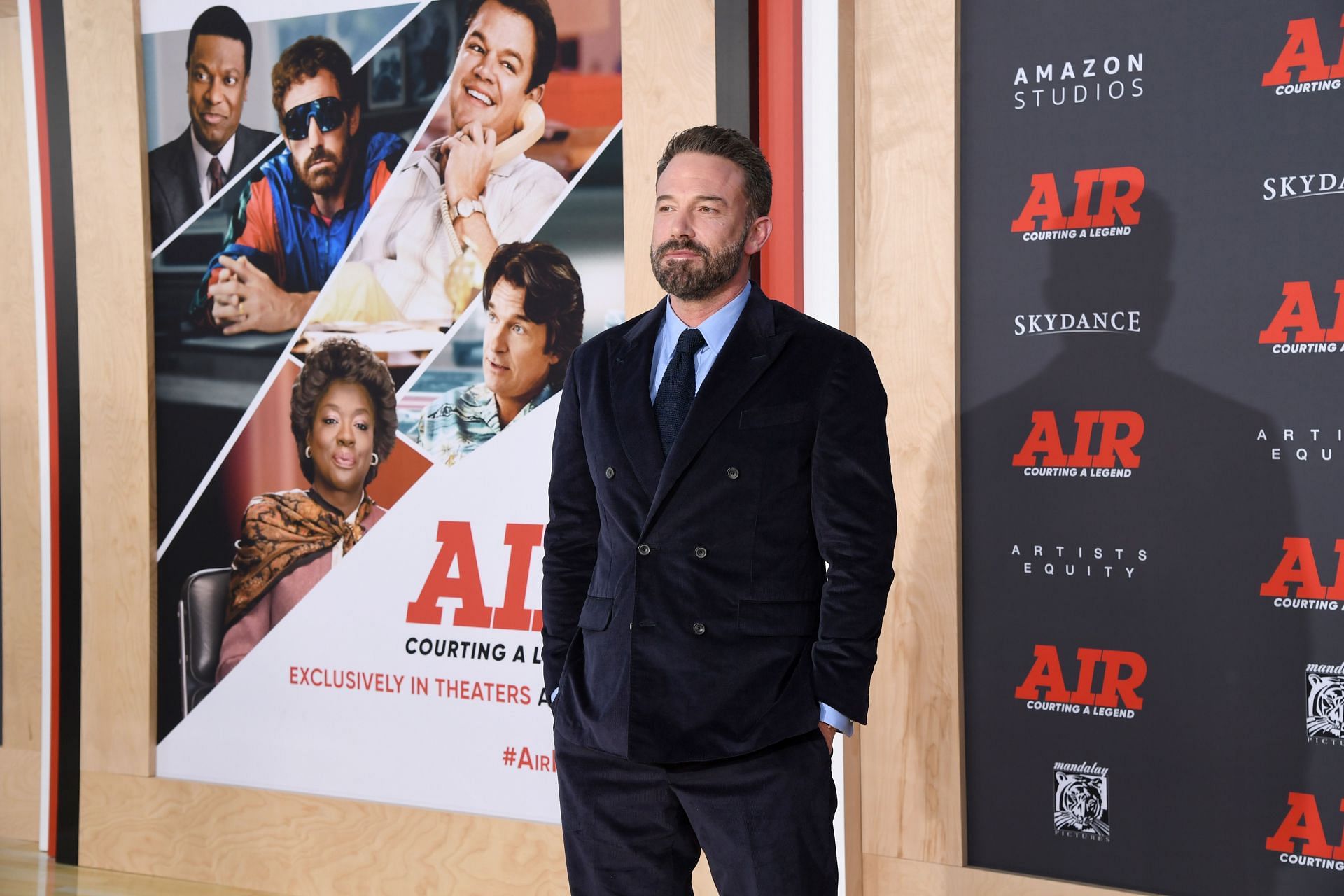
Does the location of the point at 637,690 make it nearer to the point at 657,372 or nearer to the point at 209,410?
the point at 657,372

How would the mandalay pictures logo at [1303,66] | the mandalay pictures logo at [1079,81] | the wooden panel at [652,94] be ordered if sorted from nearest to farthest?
the mandalay pictures logo at [1303,66], the mandalay pictures logo at [1079,81], the wooden panel at [652,94]

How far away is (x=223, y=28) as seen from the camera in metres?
3.29

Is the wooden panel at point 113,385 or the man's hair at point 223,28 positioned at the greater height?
Answer: the man's hair at point 223,28

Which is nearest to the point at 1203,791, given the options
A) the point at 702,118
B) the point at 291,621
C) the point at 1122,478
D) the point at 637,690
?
the point at 1122,478

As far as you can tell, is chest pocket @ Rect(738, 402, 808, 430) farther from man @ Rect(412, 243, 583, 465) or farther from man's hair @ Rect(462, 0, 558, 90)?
man's hair @ Rect(462, 0, 558, 90)

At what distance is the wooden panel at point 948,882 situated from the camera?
2.63 meters

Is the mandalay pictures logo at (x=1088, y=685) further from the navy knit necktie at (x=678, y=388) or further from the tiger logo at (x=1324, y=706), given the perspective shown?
the navy knit necktie at (x=678, y=388)

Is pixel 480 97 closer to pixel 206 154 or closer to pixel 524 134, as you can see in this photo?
pixel 524 134

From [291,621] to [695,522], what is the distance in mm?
1907

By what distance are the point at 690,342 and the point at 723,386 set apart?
0.11 metres

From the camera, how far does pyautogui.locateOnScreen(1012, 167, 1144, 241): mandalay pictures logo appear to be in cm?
255

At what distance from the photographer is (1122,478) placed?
2574 millimetres

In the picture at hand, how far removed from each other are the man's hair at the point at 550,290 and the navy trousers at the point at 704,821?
4.38 feet

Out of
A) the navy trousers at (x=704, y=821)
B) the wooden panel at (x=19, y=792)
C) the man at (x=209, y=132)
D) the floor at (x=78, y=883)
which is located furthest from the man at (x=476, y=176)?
the wooden panel at (x=19, y=792)
